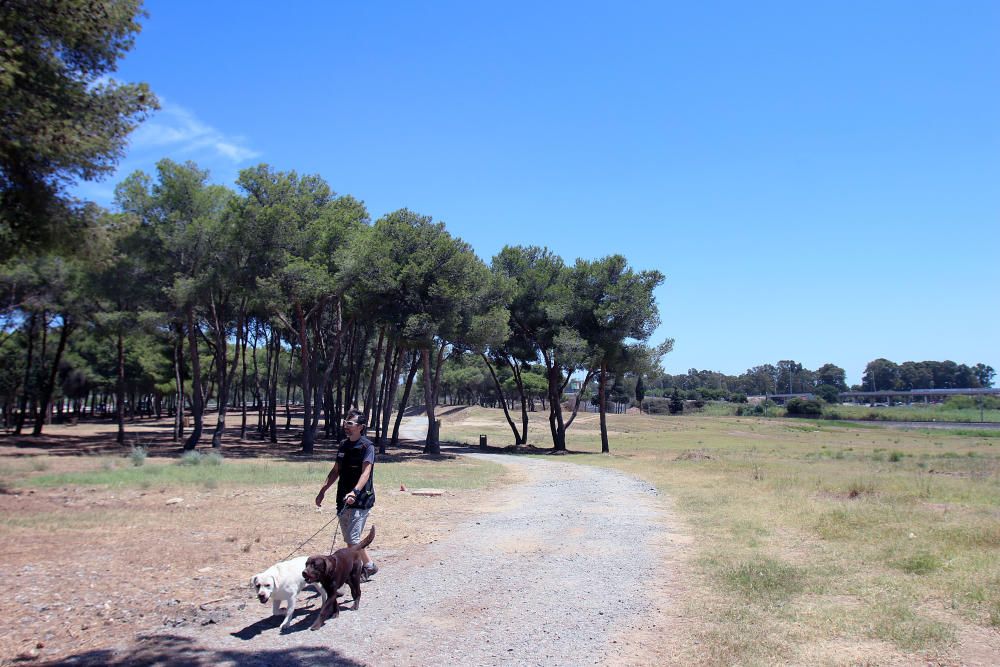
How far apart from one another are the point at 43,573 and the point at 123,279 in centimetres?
2259

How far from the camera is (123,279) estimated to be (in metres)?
27.2

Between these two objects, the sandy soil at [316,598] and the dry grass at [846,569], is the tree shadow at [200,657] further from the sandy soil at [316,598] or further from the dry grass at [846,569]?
the dry grass at [846,569]

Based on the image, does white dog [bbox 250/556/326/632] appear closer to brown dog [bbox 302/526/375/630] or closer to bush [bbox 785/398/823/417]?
brown dog [bbox 302/526/375/630]

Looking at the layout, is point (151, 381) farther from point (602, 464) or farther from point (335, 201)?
point (602, 464)

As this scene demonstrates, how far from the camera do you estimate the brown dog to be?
608cm

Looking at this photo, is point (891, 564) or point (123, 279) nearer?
point (891, 564)

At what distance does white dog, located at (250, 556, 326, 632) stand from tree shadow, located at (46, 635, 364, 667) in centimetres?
55

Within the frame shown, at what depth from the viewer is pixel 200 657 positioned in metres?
5.31

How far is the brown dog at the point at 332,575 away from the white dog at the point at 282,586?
0.31ft

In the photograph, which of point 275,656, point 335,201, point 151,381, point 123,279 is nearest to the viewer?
point 275,656

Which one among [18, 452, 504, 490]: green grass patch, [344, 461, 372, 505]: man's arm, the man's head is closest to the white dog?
[344, 461, 372, 505]: man's arm

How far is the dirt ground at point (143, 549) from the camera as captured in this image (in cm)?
616

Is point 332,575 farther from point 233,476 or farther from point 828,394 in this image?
point 828,394

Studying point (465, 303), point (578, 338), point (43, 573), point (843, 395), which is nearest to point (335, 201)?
point (465, 303)
